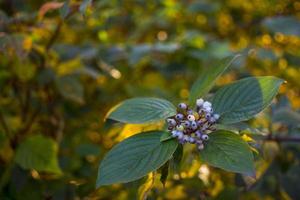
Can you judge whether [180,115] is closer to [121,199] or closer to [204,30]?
[121,199]

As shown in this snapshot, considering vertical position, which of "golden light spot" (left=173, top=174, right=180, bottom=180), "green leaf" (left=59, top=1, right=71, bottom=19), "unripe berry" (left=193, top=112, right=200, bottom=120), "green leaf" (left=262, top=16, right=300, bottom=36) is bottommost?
"golden light spot" (left=173, top=174, right=180, bottom=180)

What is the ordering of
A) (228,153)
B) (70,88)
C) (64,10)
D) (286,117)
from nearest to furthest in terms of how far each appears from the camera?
(228,153)
(64,10)
(286,117)
(70,88)

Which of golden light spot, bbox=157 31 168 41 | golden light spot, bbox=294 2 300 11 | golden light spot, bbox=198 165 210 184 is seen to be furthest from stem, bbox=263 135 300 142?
A: golden light spot, bbox=294 2 300 11

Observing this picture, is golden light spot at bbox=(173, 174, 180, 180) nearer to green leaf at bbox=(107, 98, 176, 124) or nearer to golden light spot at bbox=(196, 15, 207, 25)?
green leaf at bbox=(107, 98, 176, 124)

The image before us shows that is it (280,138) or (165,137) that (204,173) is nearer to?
(280,138)

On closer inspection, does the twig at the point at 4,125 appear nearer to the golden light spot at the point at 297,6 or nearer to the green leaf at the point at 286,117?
the green leaf at the point at 286,117

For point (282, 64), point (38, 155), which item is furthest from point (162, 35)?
point (38, 155)

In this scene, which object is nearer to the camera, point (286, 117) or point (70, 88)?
point (286, 117)
